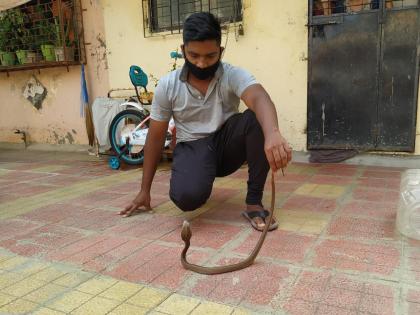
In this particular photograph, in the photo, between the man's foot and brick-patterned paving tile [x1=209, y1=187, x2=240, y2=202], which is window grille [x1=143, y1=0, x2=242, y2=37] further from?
the man's foot

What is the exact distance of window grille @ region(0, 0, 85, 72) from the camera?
16.9 ft

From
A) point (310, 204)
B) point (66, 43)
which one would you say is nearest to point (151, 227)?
point (310, 204)

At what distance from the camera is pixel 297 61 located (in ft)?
13.3

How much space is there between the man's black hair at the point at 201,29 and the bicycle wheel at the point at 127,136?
2.18 metres

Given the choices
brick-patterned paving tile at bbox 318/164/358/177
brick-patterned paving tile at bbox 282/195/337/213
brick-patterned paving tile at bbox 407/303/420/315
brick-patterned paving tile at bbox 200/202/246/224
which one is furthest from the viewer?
brick-patterned paving tile at bbox 318/164/358/177

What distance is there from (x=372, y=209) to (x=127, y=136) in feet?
8.46

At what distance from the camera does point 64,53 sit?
5.05 metres

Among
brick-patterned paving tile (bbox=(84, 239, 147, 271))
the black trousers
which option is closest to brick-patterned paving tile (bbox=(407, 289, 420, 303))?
the black trousers

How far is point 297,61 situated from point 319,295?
3.02 metres

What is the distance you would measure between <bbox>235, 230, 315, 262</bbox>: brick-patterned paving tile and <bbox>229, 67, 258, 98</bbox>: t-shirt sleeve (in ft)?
2.47

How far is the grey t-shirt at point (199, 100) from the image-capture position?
84.8 inches

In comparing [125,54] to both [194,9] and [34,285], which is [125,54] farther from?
[34,285]

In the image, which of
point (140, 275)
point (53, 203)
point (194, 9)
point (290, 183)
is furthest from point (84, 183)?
point (194, 9)

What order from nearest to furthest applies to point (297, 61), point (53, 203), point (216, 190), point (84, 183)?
point (53, 203)
point (216, 190)
point (84, 183)
point (297, 61)
